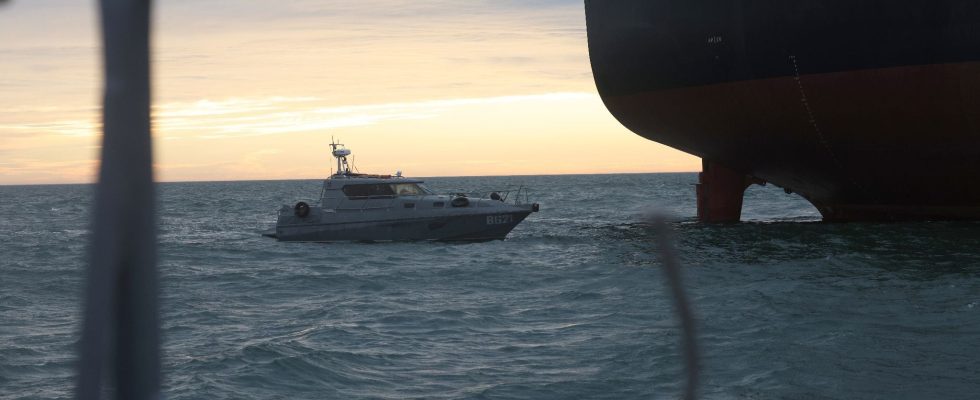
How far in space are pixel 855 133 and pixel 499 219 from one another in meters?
11.6

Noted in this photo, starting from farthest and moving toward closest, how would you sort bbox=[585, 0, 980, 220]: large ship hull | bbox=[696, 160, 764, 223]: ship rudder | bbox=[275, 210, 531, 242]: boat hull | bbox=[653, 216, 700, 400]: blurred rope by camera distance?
bbox=[696, 160, 764, 223]: ship rudder < bbox=[275, 210, 531, 242]: boat hull < bbox=[585, 0, 980, 220]: large ship hull < bbox=[653, 216, 700, 400]: blurred rope

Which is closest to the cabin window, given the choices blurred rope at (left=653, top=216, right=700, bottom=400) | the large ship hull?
the large ship hull

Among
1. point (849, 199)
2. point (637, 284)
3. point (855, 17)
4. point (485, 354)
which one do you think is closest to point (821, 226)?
point (849, 199)

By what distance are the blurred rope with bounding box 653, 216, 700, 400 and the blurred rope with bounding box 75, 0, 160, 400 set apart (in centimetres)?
54

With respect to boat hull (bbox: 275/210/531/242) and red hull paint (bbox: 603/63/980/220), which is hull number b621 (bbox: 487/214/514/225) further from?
red hull paint (bbox: 603/63/980/220)

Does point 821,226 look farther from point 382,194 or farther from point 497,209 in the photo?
point 382,194

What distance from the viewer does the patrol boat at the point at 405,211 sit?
31.9m

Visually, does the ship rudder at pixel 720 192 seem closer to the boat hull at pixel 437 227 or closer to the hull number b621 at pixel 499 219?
the boat hull at pixel 437 227

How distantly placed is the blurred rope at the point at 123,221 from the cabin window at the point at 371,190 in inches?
1218

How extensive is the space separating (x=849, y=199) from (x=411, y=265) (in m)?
12.2

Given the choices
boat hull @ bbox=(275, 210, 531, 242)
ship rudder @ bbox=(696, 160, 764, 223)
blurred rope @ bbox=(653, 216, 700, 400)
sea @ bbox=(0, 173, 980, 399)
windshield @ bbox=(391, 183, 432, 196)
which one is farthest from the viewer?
ship rudder @ bbox=(696, 160, 764, 223)

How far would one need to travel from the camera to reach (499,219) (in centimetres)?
3225

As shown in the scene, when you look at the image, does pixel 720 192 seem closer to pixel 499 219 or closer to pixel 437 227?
pixel 499 219

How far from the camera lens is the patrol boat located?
1256 inches
